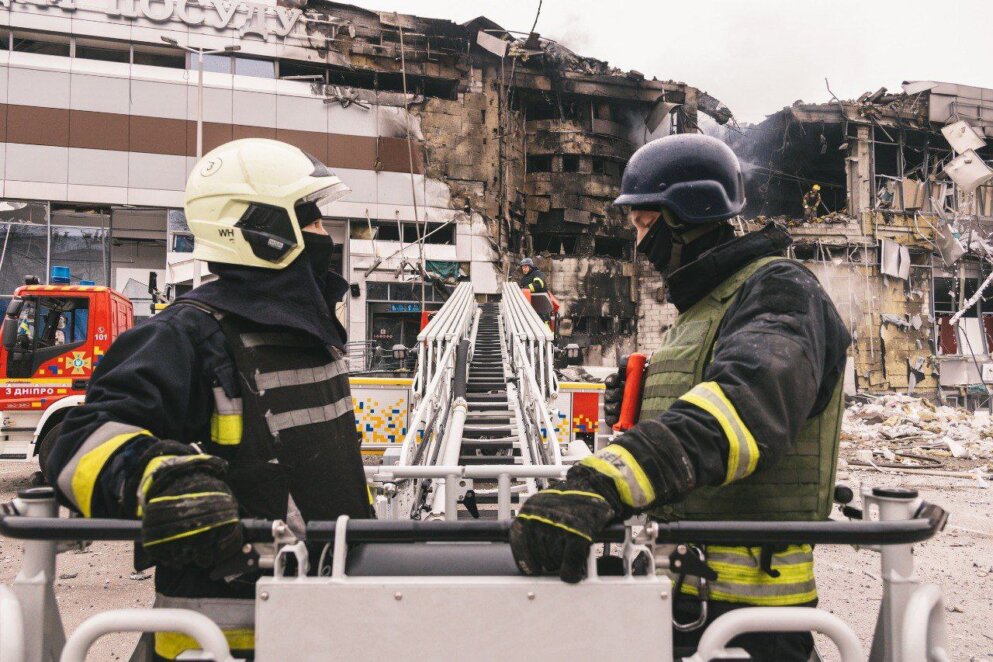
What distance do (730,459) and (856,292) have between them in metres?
30.8

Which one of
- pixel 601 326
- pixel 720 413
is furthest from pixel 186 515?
pixel 601 326

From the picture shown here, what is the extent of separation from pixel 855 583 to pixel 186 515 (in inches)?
218

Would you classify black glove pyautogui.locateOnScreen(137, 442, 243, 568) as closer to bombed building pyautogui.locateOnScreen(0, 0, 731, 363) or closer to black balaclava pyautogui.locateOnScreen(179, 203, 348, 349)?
black balaclava pyautogui.locateOnScreen(179, 203, 348, 349)

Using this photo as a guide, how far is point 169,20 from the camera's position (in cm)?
2409

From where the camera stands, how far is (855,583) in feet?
16.8

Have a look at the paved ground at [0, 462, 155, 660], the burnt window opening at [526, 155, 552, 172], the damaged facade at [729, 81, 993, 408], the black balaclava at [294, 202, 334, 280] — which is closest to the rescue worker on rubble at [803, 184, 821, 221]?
the damaged facade at [729, 81, 993, 408]

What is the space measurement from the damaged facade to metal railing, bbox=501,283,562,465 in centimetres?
2190

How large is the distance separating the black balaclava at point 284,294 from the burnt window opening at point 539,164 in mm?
31460

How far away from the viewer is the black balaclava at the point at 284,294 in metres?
1.66

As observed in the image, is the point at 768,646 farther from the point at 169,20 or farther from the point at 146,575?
the point at 169,20

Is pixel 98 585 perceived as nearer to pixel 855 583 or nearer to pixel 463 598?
pixel 463 598

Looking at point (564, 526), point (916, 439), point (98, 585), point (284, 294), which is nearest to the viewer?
point (564, 526)

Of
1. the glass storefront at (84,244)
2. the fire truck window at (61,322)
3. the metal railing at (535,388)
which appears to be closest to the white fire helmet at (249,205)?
the metal railing at (535,388)

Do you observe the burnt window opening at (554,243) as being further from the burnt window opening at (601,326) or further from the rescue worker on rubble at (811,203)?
the rescue worker on rubble at (811,203)
